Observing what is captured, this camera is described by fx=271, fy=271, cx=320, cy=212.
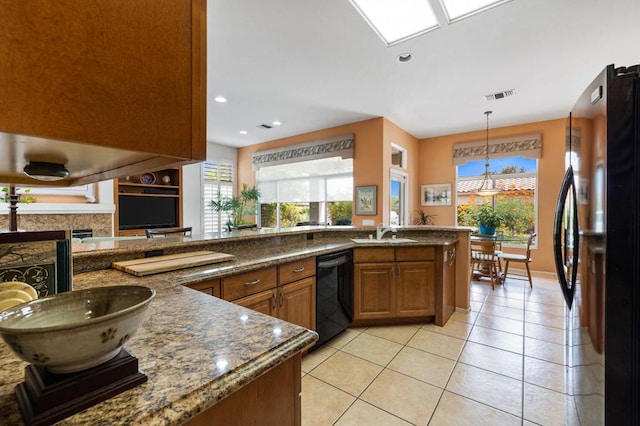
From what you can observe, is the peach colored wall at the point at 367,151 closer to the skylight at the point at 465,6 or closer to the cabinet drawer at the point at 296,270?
the skylight at the point at 465,6

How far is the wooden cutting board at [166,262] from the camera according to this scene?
1503 millimetres

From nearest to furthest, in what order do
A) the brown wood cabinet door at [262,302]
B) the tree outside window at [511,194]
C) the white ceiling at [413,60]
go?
the brown wood cabinet door at [262,302]
the white ceiling at [413,60]
the tree outside window at [511,194]

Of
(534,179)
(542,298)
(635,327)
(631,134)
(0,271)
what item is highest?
(534,179)

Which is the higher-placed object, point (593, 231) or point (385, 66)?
point (385, 66)

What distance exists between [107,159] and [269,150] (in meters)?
6.10

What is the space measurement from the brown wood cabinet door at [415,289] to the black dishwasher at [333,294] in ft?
1.79

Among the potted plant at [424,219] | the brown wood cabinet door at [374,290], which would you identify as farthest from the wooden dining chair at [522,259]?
the brown wood cabinet door at [374,290]

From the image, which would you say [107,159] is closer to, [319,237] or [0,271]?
[0,271]

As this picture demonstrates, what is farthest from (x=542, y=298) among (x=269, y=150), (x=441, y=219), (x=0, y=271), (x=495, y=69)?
(x=269, y=150)

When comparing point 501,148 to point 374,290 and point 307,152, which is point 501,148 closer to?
point 307,152

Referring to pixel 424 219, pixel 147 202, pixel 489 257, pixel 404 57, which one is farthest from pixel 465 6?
pixel 147 202

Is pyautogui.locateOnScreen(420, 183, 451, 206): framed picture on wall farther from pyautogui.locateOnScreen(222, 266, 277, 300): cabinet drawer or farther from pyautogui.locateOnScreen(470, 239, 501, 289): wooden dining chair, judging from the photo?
pyautogui.locateOnScreen(222, 266, 277, 300): cabinet drawer

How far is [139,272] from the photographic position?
146 cm

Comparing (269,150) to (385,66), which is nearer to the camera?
(385,66)
